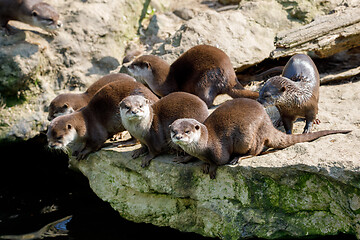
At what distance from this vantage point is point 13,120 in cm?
513

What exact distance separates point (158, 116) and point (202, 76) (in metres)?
0.96

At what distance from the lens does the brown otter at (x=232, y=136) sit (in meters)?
3.07

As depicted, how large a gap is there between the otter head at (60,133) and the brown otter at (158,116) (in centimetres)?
60

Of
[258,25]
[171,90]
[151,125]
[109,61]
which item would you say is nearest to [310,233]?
[151,125]

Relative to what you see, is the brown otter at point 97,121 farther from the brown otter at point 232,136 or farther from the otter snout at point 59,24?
the otter snout at point 59,24

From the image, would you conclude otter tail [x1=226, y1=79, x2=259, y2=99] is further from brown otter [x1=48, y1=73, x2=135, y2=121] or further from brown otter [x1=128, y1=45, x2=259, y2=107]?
brown otter [x1=48, y1=73, x2=135, y2=121]

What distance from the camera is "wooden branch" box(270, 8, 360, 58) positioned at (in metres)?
4.46

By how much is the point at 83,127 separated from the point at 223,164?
1.43 meters

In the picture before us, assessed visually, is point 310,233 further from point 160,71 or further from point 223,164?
point 160,71

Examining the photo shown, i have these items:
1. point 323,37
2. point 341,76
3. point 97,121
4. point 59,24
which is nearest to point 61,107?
point 97,121

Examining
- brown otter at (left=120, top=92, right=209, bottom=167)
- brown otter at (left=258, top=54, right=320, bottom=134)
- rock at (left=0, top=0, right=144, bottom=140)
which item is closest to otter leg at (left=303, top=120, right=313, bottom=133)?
brown otter at (left=258, top=54, right=320, bottom=134)

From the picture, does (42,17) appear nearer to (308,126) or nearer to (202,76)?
(202,76)

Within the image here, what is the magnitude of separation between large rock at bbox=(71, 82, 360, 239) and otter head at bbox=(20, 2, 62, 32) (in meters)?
2.52

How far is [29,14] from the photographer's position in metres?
5.53
